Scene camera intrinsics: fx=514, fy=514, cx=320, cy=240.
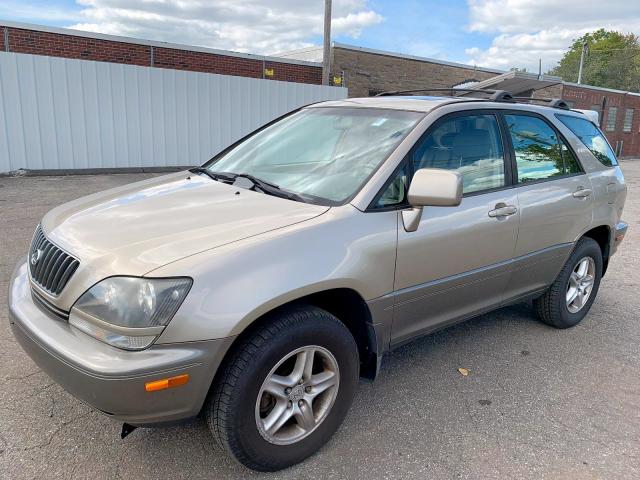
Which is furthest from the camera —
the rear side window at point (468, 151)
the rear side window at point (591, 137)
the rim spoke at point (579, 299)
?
the rim spoke at point (579, 299)

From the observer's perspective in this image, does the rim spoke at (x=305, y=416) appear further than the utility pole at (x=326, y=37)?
No

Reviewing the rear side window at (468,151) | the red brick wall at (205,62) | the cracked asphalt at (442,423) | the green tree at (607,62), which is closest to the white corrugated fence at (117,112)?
the red brick wall at (205,62)

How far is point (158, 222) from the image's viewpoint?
251 cm

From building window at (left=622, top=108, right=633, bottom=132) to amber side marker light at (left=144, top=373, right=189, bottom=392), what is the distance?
3494 centimetres

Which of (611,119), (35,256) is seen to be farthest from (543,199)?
(611,119)

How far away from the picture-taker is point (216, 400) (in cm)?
220

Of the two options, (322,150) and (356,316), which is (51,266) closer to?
(356,316)

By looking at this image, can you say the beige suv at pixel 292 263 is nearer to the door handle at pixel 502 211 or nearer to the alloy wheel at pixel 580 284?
the door handle at pixel 502 211

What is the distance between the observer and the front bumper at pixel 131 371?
1989mm

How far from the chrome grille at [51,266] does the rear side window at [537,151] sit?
2.83m

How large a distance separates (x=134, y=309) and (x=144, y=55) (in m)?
13.1

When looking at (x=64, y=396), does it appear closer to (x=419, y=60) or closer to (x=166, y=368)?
(x=166, y=368)

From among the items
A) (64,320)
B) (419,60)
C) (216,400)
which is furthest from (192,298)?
(419,60)

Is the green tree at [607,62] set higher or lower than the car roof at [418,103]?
higher
